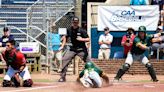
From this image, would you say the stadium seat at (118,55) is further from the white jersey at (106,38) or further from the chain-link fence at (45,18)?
the chain-link fence at (45,18)

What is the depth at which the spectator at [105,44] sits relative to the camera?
2097 cm

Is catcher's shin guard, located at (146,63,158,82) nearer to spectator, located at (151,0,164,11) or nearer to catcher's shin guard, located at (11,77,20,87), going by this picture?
catcher's shin guard, located at (11,77,20,87)

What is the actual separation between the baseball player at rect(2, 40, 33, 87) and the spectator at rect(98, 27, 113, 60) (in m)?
6.79

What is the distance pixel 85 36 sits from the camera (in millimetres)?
16156

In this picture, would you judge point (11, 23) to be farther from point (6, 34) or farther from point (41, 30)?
point (6, 34)

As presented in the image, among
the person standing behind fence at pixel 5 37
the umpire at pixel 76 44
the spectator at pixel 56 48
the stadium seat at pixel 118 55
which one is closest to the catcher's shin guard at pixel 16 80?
the umpire at pixel 76 44

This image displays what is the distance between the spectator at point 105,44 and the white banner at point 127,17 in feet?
2.98

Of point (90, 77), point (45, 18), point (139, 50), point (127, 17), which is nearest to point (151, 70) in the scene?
point (139, 50)

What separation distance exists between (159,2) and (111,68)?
4.42 meters

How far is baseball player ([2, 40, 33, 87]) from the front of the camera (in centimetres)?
1441

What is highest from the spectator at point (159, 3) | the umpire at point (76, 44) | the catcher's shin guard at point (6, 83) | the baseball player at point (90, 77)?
the spectator at point (159, 3)

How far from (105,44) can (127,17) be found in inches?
66.8

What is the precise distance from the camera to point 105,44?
21.1 m

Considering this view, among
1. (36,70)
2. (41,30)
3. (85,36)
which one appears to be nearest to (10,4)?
(41,30)
